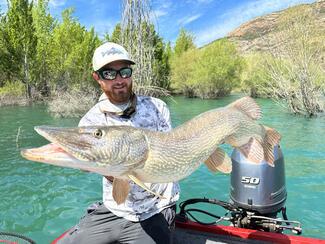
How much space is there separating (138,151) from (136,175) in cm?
14

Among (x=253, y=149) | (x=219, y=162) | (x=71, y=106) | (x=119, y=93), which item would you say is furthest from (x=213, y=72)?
(x=219, y=162)

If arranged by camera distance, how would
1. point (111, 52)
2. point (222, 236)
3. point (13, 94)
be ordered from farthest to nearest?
1. point (13, 94)
2. point (222, 236)
3. point (111, 52)

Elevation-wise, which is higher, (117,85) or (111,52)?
(111,52)

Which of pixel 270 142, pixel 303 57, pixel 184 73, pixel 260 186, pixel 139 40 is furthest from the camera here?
pixel 184 73

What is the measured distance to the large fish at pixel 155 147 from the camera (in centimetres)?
193

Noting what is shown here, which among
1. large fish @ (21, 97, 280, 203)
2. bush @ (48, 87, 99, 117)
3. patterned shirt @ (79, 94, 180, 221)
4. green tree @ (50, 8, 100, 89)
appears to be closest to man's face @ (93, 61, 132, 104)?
patterned shirt @ (79, 94, 180, 221)

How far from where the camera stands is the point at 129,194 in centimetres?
314

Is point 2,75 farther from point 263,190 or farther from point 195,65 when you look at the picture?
point 263,190

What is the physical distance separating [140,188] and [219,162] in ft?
2.59

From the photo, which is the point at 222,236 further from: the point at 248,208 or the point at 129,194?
the point at 129,194

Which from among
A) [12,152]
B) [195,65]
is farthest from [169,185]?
[195,65]

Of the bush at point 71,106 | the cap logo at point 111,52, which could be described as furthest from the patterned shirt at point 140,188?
the bush at point 71,106

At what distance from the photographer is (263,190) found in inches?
153

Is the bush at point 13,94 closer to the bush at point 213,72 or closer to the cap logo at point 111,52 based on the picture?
the bush at point 213,72
